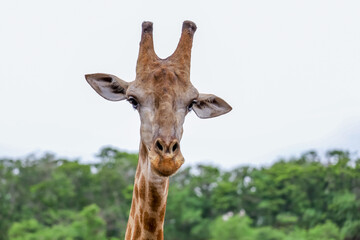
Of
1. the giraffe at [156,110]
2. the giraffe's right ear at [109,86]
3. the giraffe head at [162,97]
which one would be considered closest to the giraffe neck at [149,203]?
the giraffe at [156,110]

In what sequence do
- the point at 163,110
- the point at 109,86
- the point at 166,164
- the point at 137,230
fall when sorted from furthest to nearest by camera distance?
the point at 109,86, the point at 137,230, the point at 163,110, the point at 166,164

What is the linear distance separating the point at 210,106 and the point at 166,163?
66.7 inches

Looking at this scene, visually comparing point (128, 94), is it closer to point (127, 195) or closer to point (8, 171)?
point (127, 195)

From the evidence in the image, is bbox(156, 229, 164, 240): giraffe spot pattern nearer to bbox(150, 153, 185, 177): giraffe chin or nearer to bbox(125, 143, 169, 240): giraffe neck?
bbox(125, 143, 169, 240): giraffe neck

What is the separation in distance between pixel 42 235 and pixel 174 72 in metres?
34.9

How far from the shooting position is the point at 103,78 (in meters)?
6.42

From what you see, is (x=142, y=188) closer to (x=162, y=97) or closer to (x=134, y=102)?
(x=134, y=102)

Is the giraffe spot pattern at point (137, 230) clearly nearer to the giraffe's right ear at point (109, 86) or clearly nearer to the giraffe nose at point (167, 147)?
the giraffe nose at point (167, 147)

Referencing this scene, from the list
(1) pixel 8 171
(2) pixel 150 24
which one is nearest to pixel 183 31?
(2) pixel 150 24

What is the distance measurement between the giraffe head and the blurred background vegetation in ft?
97.5

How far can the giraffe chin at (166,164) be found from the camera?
4.91 metres

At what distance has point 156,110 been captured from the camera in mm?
5414

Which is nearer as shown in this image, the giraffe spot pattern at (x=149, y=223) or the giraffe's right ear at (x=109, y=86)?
the giraffe spot pattern at (x=149, y=223)

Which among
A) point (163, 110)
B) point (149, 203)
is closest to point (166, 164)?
point (163, 110)
